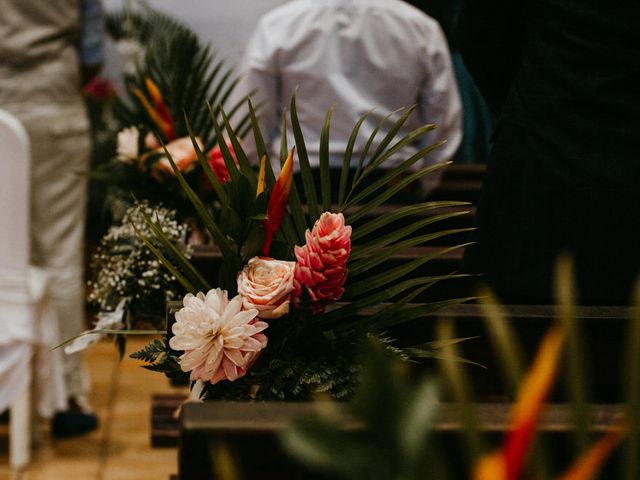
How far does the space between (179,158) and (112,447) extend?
4.23ft

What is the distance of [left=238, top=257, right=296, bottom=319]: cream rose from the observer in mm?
1059

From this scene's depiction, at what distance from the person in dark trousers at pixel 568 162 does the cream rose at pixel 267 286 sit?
2.14 feet

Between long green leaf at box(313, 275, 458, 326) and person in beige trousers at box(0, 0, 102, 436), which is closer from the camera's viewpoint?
long green leaf at box(313, 275, 458, 326)

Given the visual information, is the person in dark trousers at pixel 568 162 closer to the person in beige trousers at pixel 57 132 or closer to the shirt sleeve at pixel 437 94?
the shirt sleeve at pixel 437 94

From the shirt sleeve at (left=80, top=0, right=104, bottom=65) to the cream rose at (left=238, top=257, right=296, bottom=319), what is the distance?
231 cm

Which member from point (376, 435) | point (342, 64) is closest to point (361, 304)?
point (376, 435)

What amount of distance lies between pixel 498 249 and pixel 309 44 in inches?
55.1

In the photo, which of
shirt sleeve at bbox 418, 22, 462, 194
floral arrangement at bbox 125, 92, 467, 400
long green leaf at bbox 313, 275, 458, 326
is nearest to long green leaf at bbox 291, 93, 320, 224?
floral arrangement at bbox 125, 92, 467, 400

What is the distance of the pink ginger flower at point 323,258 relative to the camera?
106 cm

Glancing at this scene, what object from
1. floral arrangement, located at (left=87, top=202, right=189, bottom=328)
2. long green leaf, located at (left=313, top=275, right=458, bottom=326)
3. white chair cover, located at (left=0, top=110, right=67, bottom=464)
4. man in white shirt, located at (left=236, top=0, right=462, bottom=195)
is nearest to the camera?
long green leaf, located at (left=313, top=275, right=458, bottom=326)

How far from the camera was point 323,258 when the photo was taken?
1.07m

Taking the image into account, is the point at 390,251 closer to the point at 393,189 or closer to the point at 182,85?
the point at 393,189

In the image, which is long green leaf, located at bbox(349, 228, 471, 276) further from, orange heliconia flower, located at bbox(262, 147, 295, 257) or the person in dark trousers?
A: the person in dark trousers

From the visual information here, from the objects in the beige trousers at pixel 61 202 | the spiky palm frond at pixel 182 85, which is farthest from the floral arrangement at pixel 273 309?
the beige trousers at pixel 61 202
